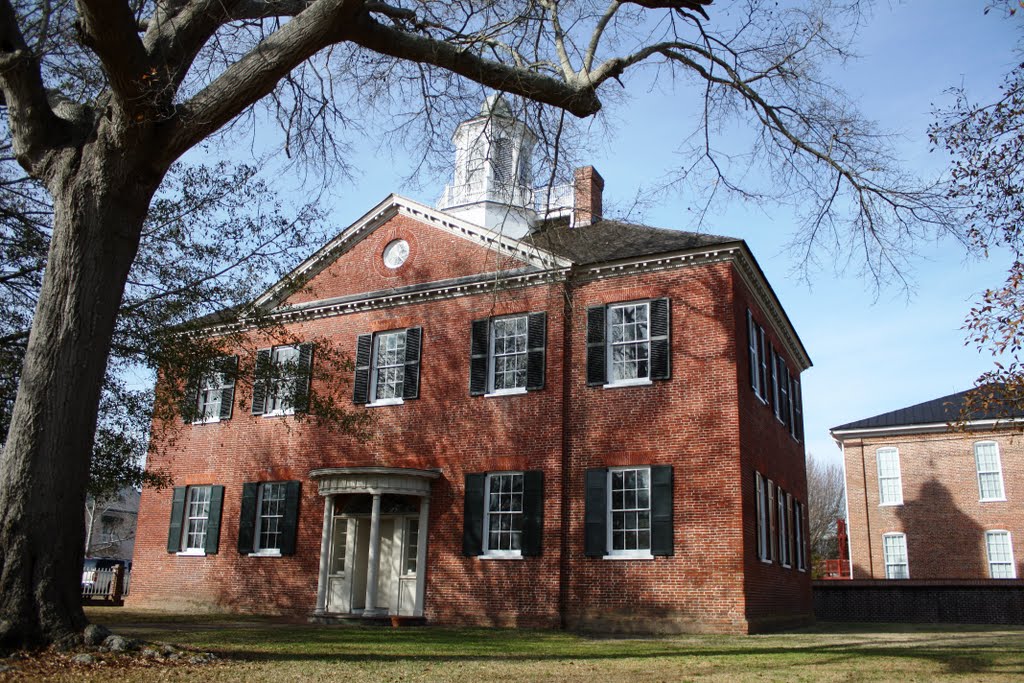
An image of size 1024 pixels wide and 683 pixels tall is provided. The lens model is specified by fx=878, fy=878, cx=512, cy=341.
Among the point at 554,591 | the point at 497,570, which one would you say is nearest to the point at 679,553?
the point at 554,591

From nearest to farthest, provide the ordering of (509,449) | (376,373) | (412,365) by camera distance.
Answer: (509,449) → (412,365) → (376,373)

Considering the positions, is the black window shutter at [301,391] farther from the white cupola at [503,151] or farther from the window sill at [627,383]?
the window sill at [627,383]

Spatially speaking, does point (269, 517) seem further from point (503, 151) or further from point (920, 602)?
point (920, 602)

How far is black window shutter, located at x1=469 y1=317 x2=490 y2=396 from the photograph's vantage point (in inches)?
754

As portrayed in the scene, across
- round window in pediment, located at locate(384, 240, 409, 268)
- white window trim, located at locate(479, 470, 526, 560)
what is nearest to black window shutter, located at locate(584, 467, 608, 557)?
white window trim, located at locate(479, 470, 526, 560)

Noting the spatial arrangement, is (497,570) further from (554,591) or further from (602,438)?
(602,438)

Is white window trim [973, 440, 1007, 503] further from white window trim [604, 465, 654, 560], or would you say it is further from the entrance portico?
the entrance portico

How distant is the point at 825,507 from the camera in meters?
63.8

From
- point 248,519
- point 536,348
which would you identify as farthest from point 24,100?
point 248,519

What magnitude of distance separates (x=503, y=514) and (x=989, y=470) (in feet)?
70.9

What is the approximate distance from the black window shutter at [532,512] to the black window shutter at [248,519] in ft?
23.6

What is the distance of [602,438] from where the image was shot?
17656mm

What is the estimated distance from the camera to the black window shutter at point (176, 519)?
22.2 metres

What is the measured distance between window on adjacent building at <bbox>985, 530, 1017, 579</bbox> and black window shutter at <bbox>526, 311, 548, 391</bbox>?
21.0m
